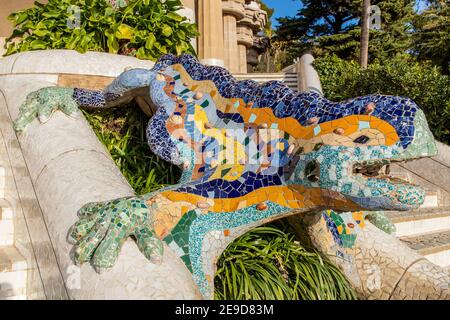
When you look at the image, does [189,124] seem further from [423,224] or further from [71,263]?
[423,224]

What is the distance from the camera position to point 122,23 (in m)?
4.46

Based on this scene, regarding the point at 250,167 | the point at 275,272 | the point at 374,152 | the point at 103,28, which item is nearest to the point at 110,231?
the point at 250,167

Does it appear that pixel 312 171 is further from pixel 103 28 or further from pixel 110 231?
pixel 103 28

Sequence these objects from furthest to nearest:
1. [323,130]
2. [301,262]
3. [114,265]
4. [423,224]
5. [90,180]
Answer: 1. [423,224]
2. [301,262]
3. [90,180]
4. [323,130]
5. [114,265]

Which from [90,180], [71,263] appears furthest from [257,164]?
[71,263]

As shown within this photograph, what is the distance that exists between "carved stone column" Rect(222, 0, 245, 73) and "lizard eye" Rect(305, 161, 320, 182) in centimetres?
1354

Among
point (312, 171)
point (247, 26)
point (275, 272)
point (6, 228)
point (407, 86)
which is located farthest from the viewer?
point (247, 26)

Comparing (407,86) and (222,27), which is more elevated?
(222,27)

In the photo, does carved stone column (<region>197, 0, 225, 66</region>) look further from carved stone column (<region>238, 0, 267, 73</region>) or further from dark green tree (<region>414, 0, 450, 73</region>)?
dark green tree (<region>414, 0, 450, 73</region>)

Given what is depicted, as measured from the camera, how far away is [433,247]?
361cm

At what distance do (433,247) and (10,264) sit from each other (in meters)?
3.27

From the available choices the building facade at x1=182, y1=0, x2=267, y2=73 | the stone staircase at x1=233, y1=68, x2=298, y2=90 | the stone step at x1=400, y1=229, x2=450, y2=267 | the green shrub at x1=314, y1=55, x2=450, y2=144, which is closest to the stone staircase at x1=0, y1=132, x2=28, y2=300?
the stone step at x1=400, y1=229, x2=450, y2=267
